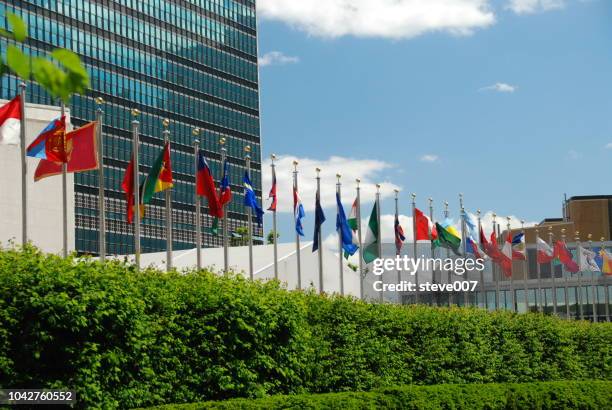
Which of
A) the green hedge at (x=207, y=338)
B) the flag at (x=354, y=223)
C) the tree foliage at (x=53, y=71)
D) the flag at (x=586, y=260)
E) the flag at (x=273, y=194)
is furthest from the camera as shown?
the flag at (x=586, y=260)

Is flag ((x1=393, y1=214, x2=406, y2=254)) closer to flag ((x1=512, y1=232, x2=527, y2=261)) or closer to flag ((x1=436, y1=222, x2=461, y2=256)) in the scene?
flag ((x1=436, y1=222, x2=461, y2=256))

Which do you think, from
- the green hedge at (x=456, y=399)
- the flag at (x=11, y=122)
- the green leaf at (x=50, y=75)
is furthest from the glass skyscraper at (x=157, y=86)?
the green leaf at (x=50, y=75)

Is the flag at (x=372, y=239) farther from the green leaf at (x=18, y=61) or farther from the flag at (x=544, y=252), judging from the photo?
the green leaf at (x=18, y=61)

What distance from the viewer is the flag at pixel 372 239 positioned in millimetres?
50656

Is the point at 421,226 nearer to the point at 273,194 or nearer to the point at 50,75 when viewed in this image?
the point at 273,194

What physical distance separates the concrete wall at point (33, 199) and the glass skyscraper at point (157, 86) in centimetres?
5806

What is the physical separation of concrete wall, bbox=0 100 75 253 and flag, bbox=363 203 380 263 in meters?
14.1

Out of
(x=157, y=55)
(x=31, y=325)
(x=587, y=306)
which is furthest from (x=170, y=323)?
(x=157, y=55)

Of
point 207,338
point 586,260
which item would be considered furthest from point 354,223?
point 207,338

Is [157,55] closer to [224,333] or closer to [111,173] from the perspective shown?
[111,173]

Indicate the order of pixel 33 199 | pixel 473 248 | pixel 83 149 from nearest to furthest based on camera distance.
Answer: pixel 83 149
pixel 33 199
pixel 473 248

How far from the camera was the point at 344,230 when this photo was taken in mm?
48281

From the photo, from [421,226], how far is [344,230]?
25.3 feet

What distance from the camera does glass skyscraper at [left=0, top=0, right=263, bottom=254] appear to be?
4555 inches
